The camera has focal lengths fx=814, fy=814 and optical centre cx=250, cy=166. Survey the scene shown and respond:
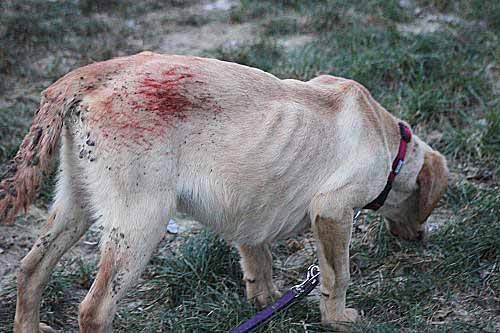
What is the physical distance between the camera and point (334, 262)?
4.31 metres

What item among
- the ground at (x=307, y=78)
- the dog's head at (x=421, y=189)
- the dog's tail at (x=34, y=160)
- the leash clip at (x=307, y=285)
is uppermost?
the dog's tail at (x=34, y=160)

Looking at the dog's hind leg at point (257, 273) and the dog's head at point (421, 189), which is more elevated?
the dog's head at point (421, 189)

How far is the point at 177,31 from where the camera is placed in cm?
888

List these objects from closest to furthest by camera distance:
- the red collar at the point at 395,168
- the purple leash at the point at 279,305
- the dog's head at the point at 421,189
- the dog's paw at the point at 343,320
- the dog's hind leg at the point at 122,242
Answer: the dog's hind leg at the point at 122,242 < the purple leash at the point at 279,305 < the dog's paw at the point at 343,320 < the red collar at the point at 395,168 < the dog's head at the point at 421,189

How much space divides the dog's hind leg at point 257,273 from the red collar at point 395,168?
650 millimetres

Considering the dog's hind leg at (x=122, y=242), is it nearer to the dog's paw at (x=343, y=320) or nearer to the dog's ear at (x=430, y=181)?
the dog's paw at (x=343, y=320)

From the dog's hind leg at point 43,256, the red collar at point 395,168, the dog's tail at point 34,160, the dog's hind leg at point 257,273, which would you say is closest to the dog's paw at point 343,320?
the dog's hind leg at point 257,273

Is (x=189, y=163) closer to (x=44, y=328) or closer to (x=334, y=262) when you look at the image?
(x=334, y=262)

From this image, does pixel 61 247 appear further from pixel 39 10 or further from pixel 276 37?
pixel 39 10

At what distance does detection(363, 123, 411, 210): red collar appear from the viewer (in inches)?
182

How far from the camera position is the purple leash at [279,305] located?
13.8 ft

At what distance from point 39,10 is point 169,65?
17.6ft

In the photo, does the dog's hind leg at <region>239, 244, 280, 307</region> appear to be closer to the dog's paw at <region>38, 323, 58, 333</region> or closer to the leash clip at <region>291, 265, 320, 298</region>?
the leash clip at <region>291, 265, 320, 298</region>

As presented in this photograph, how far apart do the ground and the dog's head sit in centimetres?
34
